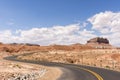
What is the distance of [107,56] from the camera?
239ft

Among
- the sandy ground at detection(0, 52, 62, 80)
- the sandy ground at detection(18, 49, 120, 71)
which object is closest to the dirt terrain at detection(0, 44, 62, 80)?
the sandy ground at detection(0, 52, 62, 80)

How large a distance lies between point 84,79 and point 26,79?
6631mm

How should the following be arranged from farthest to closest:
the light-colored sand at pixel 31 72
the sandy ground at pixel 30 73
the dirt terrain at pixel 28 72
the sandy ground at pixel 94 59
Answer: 1. the sandy ground at pixel 94 59
2. the light-colored sand at pixel 31 72
3. the sandy ground at pixel 30 73
4. the dirt terrain at pixel 28 72

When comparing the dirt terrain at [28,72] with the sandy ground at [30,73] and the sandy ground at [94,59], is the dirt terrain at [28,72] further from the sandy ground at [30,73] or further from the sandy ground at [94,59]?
the sandy ground at [94,59]

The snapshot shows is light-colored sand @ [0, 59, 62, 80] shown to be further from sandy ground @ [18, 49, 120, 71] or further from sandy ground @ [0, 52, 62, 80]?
sandy ground @ [18, 49, 120, 71]

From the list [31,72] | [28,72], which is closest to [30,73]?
[31,72]

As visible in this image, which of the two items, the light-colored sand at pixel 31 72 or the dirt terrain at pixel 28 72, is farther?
the light-colored sand at pixel 31 72

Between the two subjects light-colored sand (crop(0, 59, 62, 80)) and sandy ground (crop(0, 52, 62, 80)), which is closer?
sandy ground (crop(0, 52, 62, 80))

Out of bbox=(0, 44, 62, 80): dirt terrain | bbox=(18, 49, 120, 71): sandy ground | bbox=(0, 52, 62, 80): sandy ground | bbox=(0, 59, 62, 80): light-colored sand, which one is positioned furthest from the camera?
bbox=(18, 49, 120, 71): sandy ground

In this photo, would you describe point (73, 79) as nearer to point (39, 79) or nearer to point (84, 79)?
point (84, 79)

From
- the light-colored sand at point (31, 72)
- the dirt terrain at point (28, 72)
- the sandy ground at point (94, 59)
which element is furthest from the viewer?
the sandy ground at point (94, 59)

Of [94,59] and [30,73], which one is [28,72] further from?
[94,59]

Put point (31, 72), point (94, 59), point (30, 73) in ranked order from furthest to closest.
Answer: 1. point (94, 59)
2. point (31, 72)
3. point (30, 73)

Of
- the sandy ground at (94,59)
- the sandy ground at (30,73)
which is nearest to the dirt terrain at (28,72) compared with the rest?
the sandy ground at (30,73)
